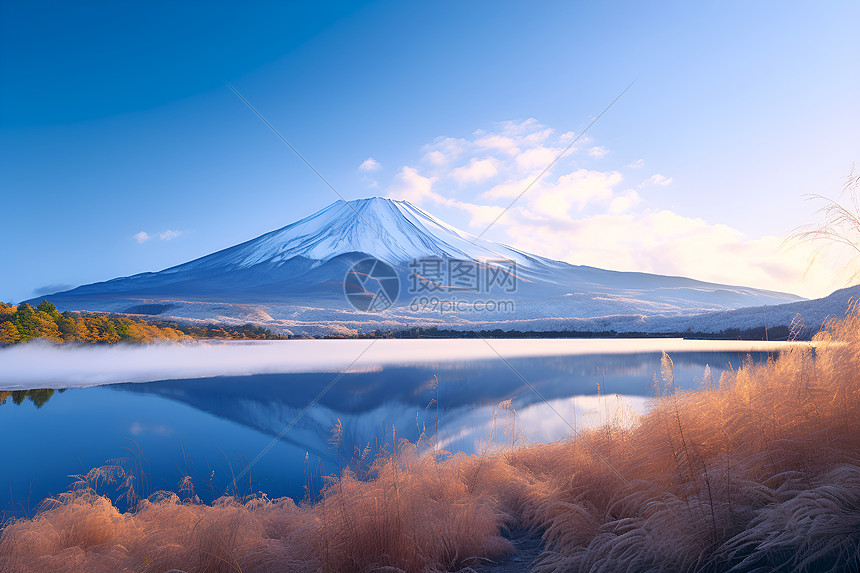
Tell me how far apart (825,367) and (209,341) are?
2173 cm

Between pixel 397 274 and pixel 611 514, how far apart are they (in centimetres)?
6420

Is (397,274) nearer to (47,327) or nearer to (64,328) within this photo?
(64,328)

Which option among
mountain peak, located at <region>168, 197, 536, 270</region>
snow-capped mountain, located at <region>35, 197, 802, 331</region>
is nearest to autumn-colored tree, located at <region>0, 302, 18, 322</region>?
snow-capped mountain, located at <region>35, 197, 802, 331</region>

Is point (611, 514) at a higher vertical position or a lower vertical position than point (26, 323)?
lower

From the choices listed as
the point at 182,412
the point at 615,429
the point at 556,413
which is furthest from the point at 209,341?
the point at 615,429

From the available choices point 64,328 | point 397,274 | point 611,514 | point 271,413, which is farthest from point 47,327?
point 397,274

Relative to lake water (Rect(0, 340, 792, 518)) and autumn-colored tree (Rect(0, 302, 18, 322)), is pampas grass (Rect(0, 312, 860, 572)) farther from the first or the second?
autumn-colored tree (Rect(0, 302, 18, 322))

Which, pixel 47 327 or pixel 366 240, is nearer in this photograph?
pixel 47 327

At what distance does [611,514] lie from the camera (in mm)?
2912

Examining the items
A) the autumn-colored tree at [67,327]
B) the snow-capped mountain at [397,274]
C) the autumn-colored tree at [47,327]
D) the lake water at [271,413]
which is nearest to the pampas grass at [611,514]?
the lake water at [271,413]

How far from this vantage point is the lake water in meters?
5.11

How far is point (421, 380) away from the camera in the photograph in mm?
10906

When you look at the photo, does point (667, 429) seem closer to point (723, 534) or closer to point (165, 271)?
point (723, 534)

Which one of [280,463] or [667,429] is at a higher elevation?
[667,429]
